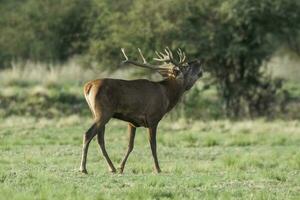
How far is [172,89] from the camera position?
16328mm

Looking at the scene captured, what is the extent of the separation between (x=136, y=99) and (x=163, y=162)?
3.24m

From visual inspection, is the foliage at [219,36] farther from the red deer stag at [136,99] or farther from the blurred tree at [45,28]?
the red deer stag at [136,99]

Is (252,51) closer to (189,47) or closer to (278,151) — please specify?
(189,47)

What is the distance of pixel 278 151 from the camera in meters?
21.1

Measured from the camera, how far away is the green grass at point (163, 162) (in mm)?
12383

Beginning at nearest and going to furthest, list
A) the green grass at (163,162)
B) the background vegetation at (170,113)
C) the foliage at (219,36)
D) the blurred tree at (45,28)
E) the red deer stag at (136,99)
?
1. the green grass at (163,162)
2. the background vegetation at (170,113)
3. the red deer stag at (136,99)
4. the foliage at (219,36)
5. the blurred tree at (45,28)

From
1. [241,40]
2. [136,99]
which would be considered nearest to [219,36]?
[241,40]

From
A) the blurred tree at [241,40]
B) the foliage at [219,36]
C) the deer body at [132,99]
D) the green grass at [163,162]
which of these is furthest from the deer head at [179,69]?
the blurred tree at [241,40]

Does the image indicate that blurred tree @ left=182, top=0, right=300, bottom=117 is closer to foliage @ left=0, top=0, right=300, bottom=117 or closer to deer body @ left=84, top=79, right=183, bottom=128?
foliage @ left=0, top=0, right=300, bottom=117

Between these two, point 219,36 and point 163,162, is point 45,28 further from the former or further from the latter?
point 163,162

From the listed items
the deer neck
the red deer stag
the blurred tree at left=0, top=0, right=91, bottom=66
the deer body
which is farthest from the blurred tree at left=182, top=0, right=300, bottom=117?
the deer body

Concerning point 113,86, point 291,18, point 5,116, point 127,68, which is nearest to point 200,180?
point 113,86

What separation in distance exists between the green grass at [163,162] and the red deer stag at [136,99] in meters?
0.69

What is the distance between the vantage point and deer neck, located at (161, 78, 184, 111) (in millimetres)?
16230
